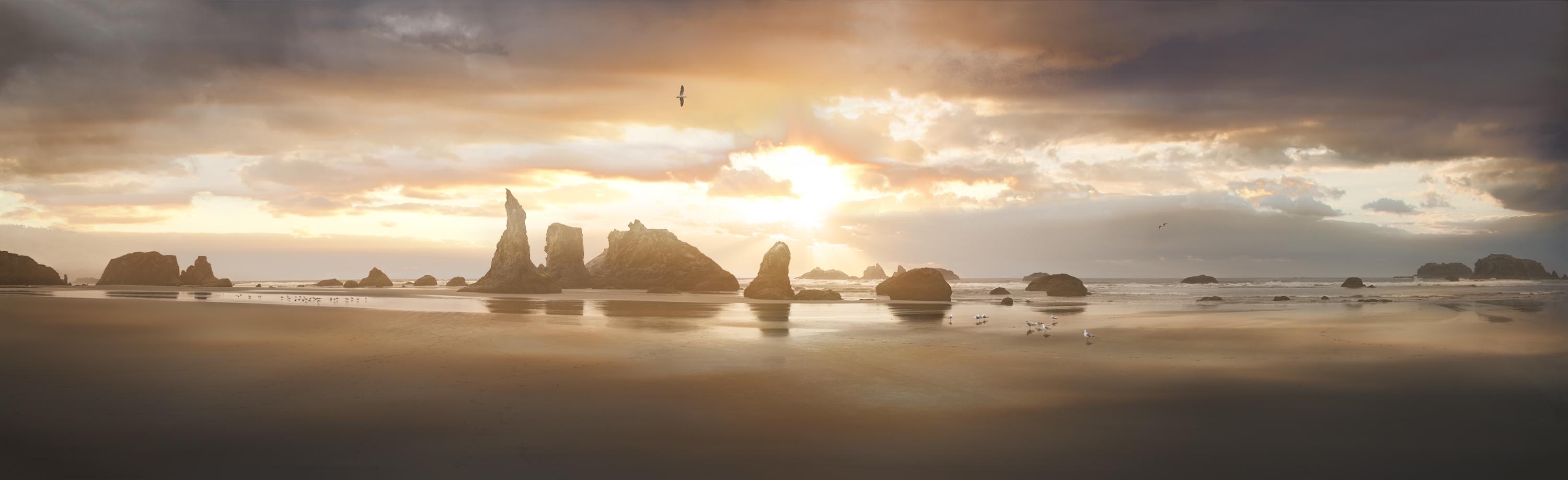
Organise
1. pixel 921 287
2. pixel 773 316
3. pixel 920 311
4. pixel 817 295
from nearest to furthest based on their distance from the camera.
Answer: pixel 773 316 → pixel 920 311 → pixel 817 295 → pixel 921 287

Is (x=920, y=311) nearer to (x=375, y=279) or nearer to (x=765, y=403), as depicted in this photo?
(x=765, y=403)

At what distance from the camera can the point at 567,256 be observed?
97.1 m

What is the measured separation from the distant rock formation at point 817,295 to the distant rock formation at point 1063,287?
25.8m

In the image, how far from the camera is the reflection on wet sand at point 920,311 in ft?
127

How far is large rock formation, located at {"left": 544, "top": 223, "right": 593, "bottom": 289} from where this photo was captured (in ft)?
307

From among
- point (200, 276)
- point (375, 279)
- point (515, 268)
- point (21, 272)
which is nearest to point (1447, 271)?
point (515, 268)

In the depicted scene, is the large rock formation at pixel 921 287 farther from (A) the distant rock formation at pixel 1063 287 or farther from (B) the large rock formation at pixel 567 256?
(B) the large rock formation at pixel 567 256

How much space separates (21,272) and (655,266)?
83.7 metres

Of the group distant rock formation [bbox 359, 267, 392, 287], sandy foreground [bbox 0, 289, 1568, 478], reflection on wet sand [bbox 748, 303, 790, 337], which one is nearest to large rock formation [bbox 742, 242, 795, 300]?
reflection on wet sand [bbox 748, 303, 790, 337]

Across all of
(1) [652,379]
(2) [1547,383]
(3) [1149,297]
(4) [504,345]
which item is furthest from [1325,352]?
(3) [1149,297]

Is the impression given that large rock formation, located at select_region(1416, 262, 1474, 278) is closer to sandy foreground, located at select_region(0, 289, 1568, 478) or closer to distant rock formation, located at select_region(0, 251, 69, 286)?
sandy foreground, located at select_region(0, 289, 1568, 478)

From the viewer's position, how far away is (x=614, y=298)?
6469 cm

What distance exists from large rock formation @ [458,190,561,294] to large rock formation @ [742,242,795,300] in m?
24.5

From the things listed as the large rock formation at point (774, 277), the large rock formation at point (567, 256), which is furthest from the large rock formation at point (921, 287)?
the large rock formation at point (567, 256)
